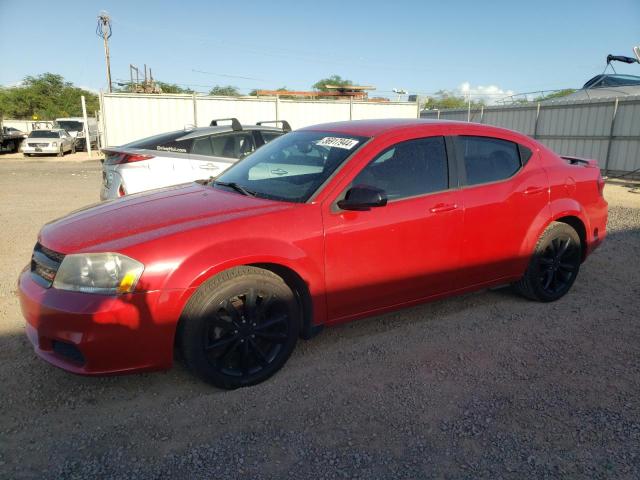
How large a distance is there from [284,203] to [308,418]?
4.36 ft

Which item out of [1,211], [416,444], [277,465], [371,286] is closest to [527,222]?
[371,286]

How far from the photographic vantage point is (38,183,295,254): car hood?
2.78m

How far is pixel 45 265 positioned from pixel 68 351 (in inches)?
21.3

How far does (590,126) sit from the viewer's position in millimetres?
15547

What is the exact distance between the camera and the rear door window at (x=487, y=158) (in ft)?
12.6

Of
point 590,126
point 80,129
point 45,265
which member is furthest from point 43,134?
point 45,265

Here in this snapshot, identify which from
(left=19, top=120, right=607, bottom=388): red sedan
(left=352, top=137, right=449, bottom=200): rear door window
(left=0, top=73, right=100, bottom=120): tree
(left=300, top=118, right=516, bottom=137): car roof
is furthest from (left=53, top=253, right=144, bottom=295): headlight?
(left=0, top=73, right=100, bottom=120): tree

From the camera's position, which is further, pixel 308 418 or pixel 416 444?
pixel 308 418

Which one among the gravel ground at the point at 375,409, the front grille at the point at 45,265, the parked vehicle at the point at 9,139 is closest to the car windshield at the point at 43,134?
the parked vehicle at the point at 9,139

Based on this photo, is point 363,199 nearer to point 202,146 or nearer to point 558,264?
point 558,264

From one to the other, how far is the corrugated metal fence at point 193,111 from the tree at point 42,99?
37.9 m

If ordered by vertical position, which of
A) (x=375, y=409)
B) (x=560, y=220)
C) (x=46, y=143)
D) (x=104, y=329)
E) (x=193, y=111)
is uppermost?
(x=193, y=111)

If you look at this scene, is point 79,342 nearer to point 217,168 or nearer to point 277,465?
point 277,465

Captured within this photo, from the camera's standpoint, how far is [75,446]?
248 cm
